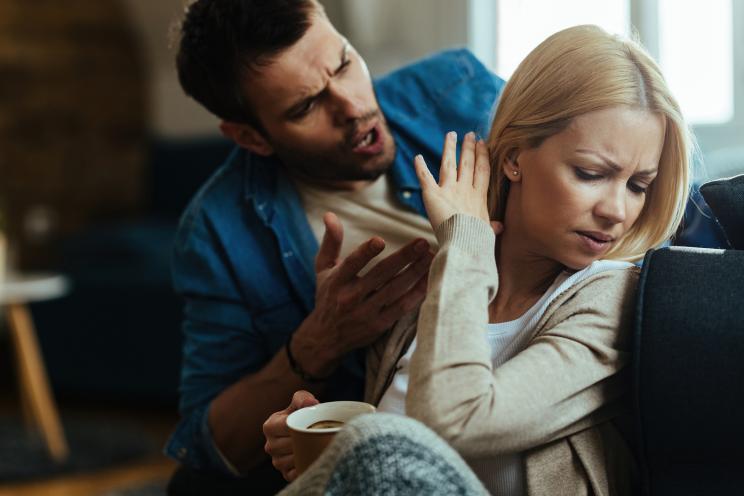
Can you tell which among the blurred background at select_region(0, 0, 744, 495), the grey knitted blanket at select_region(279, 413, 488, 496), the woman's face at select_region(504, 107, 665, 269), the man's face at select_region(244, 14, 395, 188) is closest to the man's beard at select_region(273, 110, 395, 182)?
the man's face at select_region(244, 14, 395, 188)

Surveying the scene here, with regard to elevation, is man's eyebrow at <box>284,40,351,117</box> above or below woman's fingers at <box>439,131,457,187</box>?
above

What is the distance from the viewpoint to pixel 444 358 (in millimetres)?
955

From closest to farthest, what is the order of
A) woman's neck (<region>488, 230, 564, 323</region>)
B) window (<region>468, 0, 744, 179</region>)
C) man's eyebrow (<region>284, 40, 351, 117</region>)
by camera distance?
woman's neck (<region>488, 230, 564, 323</region>), man's eyebrow (<region>284, 40, 351, 117</region>), window (<region>468, 0, 744, 179</region>)

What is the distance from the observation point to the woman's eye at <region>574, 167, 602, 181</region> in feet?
3.46

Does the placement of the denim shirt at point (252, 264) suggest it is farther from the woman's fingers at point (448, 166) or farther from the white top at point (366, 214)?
the woman's fingers at point (448, 166)

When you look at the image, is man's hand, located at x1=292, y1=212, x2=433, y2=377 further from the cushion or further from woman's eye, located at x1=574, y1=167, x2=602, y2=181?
the cushion

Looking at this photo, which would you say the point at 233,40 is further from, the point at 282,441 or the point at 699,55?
the point at 699,55

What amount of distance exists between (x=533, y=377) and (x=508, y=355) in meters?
0.15

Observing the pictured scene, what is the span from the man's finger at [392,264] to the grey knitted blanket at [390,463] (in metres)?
0.36

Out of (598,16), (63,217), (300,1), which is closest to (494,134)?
(300,1)

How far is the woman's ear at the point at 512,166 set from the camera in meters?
1.14

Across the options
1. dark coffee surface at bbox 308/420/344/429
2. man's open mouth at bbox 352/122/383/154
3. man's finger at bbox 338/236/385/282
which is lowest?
dark coffee surface at bbox 308/420/344/429

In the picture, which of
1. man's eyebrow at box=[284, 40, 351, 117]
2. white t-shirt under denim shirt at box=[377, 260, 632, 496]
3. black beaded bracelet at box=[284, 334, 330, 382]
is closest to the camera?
white t-shirt under denim shirt at box=[377, 260, 632, 496]

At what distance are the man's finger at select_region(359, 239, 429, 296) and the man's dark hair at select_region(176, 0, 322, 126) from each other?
1.36 feet
